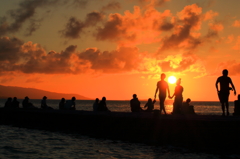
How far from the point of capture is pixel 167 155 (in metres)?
12.9

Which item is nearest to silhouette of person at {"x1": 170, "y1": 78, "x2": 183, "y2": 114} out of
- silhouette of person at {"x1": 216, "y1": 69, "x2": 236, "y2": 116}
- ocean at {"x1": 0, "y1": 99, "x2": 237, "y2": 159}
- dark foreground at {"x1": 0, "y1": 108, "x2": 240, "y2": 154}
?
dark foreground at {"x1": 0, "y1": 108, "x2": 240, "y2": 154}

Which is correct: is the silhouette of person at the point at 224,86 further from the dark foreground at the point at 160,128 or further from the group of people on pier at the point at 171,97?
the group of people on pier at the point at 171,97

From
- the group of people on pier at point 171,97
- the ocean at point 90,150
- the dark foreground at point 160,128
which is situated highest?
the group of people on pier at point 171,97

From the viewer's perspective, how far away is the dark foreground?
13.6 metres

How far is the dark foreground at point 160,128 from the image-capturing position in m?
13.6

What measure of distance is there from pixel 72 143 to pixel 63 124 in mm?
7057

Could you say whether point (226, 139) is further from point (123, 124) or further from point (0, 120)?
point (0, 120)

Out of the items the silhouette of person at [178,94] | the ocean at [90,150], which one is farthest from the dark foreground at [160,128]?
the silhouette of person at [178,94]

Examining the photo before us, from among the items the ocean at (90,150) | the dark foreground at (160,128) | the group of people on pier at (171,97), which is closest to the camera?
the ocean at (90,150)

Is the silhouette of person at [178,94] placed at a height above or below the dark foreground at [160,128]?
above

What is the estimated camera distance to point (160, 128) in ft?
52.6

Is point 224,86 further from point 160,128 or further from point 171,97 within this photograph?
point 160,128

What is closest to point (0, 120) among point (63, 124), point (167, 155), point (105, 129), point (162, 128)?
point (63, 124)

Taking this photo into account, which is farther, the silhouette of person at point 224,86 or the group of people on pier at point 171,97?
the group of people on pier at point 171,97
